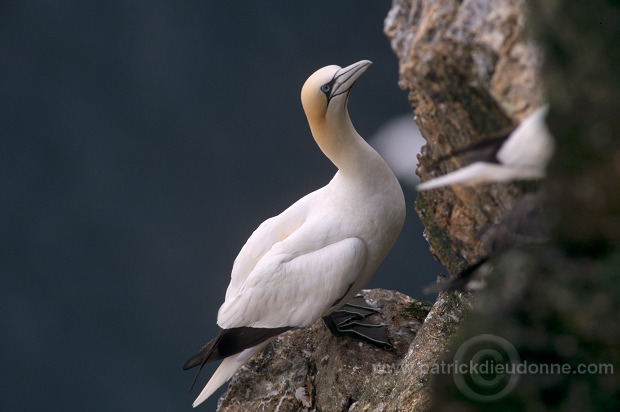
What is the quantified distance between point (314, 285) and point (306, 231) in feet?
1.27

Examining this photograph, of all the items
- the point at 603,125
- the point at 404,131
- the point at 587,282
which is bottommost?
the point at 404,131

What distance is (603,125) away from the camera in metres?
2.31

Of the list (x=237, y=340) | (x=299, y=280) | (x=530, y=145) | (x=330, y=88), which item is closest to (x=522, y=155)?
(x=530, y=145)

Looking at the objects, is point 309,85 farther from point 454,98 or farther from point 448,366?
point 448,366

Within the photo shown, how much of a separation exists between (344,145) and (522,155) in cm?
246

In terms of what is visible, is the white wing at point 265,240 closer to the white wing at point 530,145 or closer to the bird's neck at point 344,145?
the bird's neck at point 344,145

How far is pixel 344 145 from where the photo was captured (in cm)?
490

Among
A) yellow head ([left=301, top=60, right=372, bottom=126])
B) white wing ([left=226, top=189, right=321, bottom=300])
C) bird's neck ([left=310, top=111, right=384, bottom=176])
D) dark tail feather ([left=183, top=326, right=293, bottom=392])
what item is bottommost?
dark tail feather ([left=183, top=326, right=293, bottom=392])

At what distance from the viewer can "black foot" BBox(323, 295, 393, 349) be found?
5.19 m

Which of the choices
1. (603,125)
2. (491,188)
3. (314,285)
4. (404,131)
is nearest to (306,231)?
(314,285)

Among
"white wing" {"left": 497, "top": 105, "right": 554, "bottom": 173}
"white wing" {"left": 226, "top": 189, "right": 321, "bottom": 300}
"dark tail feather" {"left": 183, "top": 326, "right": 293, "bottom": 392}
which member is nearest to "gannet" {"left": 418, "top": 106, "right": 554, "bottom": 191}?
"white wing" {"left": 497, "top": 105, "right": 554, "bottom": 173}

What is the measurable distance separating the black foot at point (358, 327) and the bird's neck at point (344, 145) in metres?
1.12

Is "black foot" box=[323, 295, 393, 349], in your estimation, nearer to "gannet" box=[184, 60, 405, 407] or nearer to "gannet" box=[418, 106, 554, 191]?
"gannet" box=[184, 60, 405, 407]

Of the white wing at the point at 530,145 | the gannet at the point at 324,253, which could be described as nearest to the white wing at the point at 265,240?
the gannet at the point at 324,253
